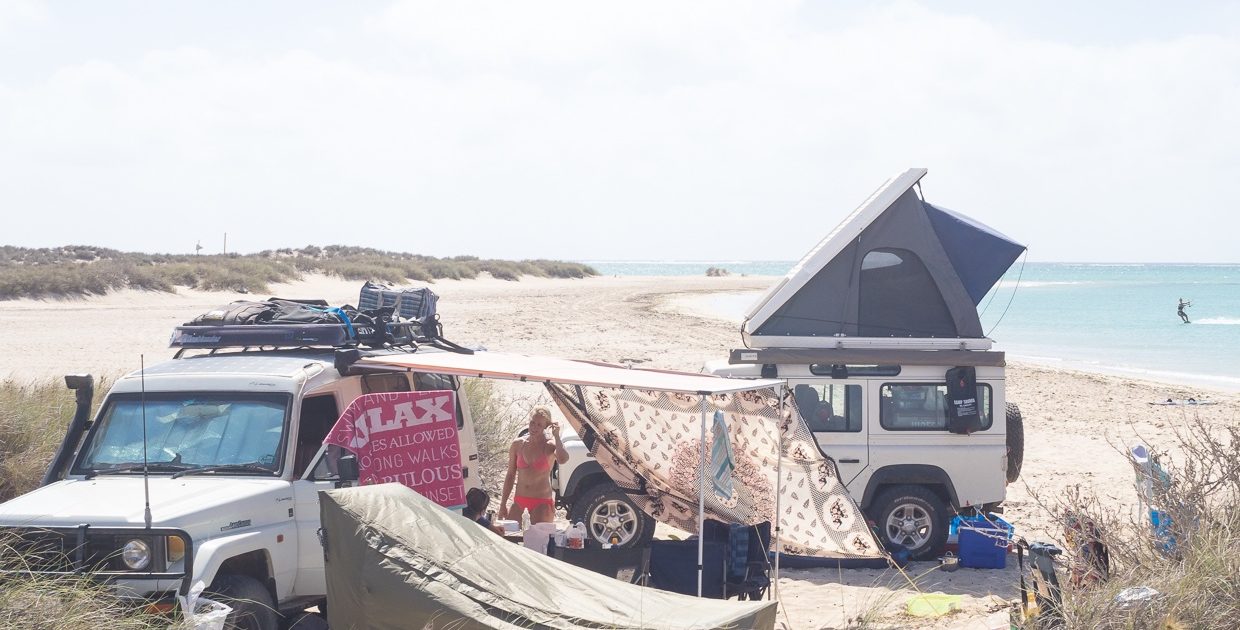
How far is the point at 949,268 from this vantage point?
1100 centimetres

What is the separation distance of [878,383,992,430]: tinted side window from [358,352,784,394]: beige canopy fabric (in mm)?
2463

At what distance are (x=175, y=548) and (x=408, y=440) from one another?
6.44 ft

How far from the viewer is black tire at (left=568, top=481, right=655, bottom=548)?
400 inches

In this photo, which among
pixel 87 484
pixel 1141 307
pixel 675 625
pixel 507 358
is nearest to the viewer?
pixel 675 625

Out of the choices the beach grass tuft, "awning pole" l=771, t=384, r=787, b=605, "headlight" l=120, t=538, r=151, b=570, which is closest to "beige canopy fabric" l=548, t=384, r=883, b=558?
"awning pole" l=771, t=384, r=787, b=605

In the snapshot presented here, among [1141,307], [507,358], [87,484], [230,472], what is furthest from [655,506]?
[1141,307]

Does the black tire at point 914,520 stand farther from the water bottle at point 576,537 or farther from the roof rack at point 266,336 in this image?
the roof rack at point 266,336

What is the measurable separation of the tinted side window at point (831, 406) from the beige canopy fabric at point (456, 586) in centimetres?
460

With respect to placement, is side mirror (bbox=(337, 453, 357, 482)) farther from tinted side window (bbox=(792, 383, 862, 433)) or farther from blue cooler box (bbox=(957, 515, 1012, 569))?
blue cooler box (bbox=(957, 515, 1012, 569))

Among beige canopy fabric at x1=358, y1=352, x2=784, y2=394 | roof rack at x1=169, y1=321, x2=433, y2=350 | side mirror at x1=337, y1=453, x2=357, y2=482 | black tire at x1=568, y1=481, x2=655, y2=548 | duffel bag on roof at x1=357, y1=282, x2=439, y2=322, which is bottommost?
black tire at x1=568, y1=481, x2=655, y2=548

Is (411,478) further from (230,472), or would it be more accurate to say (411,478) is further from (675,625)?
(675,625)

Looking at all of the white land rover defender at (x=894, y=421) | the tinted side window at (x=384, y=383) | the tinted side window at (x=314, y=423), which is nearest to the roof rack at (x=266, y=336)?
the tinted side window at (x=384, y=383)

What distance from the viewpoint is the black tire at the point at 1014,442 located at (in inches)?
428

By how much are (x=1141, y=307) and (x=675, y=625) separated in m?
68.3
